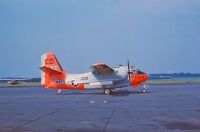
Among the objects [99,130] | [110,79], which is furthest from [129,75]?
[99,130]

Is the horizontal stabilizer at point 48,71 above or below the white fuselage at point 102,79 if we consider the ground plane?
above

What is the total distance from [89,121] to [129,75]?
93.0ft

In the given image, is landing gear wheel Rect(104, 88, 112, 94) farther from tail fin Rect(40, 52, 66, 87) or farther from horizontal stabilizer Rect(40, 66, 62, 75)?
horizontal stabilizer Rect(40, 66, 62, 75)

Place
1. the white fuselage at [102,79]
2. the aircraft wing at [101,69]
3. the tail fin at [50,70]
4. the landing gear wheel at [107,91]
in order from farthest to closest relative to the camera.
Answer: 1. the tail fin at [50,70]
2. the landing gear wheel at [107,91]
3. the white fuselage at [102,79]
4. the aircraft wing at [101,69]

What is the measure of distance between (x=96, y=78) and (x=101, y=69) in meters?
1.75

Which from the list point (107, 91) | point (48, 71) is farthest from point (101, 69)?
point (48, 71)

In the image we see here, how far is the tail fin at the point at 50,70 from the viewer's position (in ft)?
150

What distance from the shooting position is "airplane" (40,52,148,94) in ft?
147

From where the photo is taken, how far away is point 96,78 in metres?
45.5

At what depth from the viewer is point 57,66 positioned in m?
47.2

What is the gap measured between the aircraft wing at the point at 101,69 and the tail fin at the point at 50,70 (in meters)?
3.69

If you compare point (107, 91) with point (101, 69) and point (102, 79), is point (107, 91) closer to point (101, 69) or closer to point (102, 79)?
point (102, 79)

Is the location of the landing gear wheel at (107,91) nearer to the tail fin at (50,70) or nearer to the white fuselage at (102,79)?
the white fuselage at (102,79)

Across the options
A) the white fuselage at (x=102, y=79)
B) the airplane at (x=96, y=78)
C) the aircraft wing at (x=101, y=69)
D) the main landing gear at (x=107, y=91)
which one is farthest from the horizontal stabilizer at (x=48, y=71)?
the main landing gear at (x=107, y=91)
